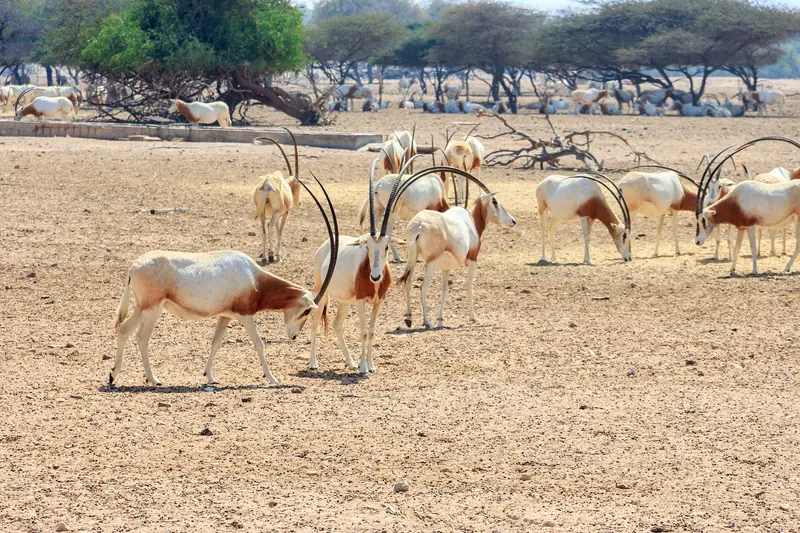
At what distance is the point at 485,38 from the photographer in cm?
5581

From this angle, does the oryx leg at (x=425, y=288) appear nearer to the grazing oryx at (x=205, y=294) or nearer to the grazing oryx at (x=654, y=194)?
the grazing oryx at (x=205, y=294)

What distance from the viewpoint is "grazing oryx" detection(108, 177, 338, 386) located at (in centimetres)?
716

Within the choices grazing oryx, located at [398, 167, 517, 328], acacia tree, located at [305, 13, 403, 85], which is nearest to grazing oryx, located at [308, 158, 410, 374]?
grazing oryx, located at [398, 167, 517, 328]

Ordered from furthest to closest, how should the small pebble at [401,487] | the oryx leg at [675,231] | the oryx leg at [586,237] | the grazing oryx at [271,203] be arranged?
the oryx leg at [675,231] → the oryx leg at [586,237] → the grazing oryx at [271,203] → the small pebble at [401,487]

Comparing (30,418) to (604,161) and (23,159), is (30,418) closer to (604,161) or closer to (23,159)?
(23,159)

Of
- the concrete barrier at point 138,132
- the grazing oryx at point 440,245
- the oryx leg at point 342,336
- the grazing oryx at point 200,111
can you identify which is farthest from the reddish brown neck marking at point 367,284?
the grazing oryx at point 200,111

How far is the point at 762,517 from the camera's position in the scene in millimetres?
5250

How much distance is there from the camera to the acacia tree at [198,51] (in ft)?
103

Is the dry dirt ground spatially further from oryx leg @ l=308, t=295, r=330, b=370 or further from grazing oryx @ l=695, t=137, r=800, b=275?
grazing oryx @ l=695, t=137, r=800, b=275

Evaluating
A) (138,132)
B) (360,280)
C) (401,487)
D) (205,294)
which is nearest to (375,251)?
(360,280)

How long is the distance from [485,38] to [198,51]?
88.2 ft

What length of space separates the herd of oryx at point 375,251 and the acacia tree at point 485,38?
39.9m

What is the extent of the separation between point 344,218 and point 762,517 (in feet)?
33.4

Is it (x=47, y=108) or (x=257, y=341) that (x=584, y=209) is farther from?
(x=47, y=108)
